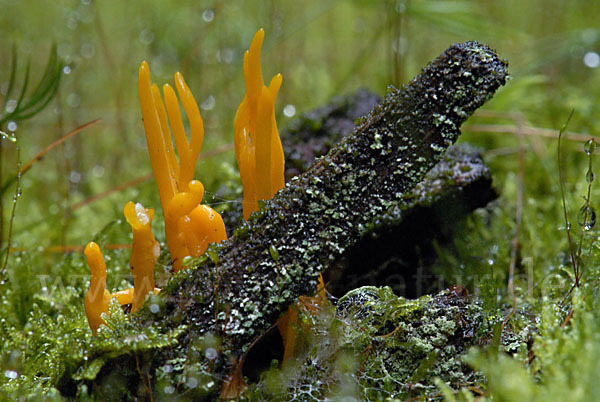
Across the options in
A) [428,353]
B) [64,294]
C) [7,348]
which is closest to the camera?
[428,353]

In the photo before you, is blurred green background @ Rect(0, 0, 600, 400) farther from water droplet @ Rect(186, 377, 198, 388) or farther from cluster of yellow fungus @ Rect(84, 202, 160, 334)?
water droplet @ Rect(186, 377, 198, 388)

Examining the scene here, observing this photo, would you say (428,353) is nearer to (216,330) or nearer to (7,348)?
(216,330)

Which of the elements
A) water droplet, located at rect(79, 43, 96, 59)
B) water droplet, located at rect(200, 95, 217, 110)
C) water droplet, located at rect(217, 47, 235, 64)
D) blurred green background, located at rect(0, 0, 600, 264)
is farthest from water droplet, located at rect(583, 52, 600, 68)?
water droplet, located at rect(79, 43, 96, 59)

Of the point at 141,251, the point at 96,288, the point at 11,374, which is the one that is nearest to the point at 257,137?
the point at 141,251

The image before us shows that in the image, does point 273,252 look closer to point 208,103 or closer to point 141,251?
point 141,251

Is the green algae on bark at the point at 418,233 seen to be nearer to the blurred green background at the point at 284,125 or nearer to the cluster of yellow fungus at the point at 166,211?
the blurred green background at the point at 284,125

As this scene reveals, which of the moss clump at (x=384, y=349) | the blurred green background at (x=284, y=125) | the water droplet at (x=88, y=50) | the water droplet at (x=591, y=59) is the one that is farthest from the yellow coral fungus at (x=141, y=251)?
the water droplet at (x=591, y=59)

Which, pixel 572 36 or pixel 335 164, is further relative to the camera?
pixel 572 36

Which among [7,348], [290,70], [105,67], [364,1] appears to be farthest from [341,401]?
[105,67]
